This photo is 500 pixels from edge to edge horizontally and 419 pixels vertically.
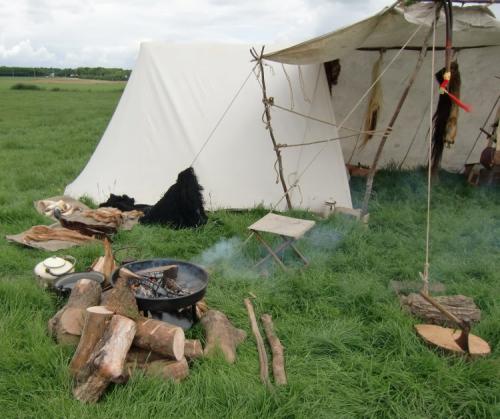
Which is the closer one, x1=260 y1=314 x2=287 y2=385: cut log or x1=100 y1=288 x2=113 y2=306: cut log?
x1=260 y1=314 x2=287 y2=385: cut log

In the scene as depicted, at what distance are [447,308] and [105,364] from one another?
7.02 ft

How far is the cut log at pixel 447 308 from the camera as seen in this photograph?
2.92 m

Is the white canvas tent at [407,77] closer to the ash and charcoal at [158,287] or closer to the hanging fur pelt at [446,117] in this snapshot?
the hanging fur pelt at [446,117]

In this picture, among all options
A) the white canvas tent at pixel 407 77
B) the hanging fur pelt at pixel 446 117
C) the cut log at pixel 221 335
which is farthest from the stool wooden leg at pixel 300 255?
the hanging fur pelt at pixel 446 117

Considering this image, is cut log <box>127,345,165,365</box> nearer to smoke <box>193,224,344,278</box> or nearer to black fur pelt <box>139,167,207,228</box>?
smoke <box>193,224,344,278</box>

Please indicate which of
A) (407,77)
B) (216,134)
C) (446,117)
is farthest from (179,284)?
(407,77)

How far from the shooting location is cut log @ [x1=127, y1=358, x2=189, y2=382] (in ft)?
7.71

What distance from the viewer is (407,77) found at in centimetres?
638

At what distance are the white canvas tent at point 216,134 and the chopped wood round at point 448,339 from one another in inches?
101

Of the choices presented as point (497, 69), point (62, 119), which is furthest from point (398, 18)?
point (62, 119)

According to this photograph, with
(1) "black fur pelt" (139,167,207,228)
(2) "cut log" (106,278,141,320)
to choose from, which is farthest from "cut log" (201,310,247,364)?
(1) "black fur pelt" (139,167,207,228)

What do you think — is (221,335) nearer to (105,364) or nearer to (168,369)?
(168,369)

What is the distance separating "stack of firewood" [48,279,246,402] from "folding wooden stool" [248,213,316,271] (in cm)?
107

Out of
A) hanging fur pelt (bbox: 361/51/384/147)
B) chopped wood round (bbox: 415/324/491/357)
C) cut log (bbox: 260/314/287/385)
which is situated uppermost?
hanging fur pelt (bbox: 361/51/384/147)
